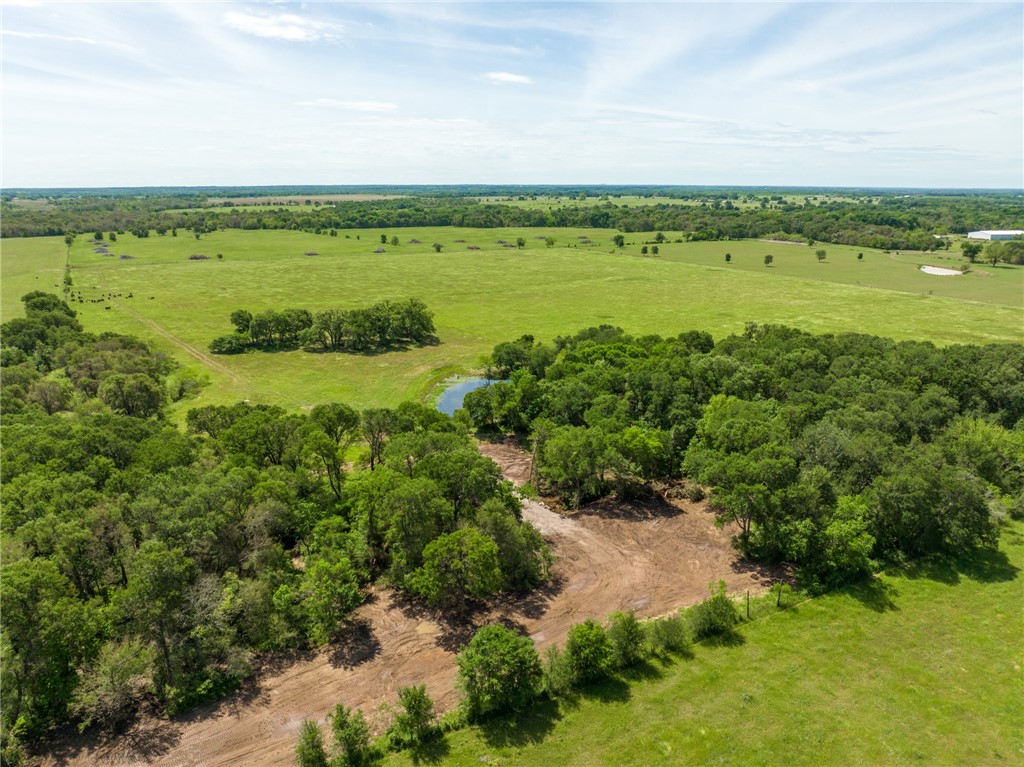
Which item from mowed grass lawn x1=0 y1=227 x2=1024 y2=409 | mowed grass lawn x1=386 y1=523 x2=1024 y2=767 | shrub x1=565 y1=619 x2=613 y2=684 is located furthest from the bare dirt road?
mowed grass lawn x1=0 y1=227 x2=1024 y2=409

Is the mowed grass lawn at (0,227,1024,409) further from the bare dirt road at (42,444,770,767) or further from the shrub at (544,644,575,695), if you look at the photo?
the shrub at (544,644,575,695)

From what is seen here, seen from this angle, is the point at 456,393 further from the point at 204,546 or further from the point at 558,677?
the point at 558,677

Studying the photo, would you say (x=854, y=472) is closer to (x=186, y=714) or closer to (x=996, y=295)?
(x=186, y=714)

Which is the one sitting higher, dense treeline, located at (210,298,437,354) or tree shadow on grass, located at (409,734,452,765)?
dense treeline, located at (210,298,437,354)

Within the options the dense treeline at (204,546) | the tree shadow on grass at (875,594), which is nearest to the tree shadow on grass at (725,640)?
the tree shadow on grass at (875,594)

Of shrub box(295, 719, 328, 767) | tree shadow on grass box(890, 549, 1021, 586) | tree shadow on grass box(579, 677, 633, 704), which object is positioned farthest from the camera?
tree shadow on grass box(890, 549, 1021, 586)

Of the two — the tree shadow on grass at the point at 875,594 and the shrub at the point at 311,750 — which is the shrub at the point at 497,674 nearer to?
the shrub at the point at 311,750
